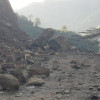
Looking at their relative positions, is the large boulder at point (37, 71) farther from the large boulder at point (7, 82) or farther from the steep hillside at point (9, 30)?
the steep hillside at point (9, 30)

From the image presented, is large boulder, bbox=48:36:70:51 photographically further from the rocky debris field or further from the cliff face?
the rocky debris field

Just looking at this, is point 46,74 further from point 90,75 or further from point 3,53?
point 3,53

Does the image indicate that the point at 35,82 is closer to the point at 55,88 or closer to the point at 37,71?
the point at 55,88

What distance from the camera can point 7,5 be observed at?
125ft

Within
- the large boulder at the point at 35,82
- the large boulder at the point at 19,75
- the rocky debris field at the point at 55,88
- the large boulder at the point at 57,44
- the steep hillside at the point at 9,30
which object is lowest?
the rocky debris field at the point at 55,88

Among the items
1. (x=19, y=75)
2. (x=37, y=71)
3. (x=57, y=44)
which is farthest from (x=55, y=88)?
(x=57, y=44)

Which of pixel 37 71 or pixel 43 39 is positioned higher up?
pixel 43 39

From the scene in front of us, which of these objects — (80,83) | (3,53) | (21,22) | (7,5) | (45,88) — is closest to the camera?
(45,88)

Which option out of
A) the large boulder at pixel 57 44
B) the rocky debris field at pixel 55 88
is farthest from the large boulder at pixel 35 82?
the large boulder at pixel 57 44

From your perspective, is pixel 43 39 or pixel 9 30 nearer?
pixel 9 30

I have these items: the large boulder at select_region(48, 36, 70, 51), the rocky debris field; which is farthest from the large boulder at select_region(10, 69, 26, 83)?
the large boulder at select_region(48, 36, 70, 51)

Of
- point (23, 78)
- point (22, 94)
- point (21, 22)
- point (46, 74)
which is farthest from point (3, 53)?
point (21, 22)

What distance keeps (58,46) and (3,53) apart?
42.1 feet

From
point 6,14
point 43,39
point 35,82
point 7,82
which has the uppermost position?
point 6,14
